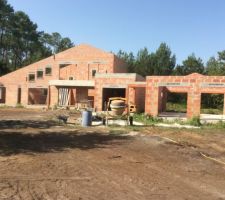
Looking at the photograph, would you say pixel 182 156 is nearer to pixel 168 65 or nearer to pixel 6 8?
pixel 168 65

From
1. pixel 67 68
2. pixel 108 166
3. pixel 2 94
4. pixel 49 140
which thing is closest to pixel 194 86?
pixel 49 140

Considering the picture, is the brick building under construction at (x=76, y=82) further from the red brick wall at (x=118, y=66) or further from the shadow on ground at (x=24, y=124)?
the shadow on ground at (x=24, y=124)

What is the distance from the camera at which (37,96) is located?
46812 mm

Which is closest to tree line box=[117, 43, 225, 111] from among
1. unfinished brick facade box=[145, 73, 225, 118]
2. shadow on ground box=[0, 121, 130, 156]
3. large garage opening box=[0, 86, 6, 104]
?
large garage opening box=[0, 86, 6, 104]

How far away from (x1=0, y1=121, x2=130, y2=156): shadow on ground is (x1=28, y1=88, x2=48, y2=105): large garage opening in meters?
28.8

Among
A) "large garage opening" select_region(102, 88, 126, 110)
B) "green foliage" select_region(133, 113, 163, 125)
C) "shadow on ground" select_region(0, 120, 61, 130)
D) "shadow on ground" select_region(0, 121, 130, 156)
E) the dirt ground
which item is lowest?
the dirt ground

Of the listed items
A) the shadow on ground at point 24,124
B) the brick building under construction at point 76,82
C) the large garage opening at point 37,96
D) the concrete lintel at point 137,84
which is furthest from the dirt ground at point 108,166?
the large garage opening at point 37,96

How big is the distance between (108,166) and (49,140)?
4934 mm

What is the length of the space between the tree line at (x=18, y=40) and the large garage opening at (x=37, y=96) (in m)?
22.4

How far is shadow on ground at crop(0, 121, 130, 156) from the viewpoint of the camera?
41.1 feet

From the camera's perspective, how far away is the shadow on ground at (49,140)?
41.1 ft

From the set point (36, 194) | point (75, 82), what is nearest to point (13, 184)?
point (36, 194)

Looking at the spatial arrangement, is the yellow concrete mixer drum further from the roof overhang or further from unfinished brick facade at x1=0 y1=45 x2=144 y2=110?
the roof overhang

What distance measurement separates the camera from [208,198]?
766 cm
